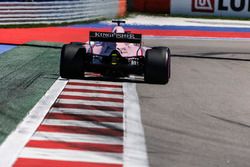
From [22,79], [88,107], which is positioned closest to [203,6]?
[22,79]

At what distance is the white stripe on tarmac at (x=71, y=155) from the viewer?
5188 mm

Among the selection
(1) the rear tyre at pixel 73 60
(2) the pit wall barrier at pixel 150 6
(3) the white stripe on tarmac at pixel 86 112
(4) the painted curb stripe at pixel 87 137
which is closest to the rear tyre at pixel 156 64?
(4) the painted curb stripe at pixel 87 137

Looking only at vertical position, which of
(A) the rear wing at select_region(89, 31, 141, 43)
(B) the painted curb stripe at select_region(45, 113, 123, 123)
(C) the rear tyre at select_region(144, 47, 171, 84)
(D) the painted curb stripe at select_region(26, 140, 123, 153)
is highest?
(A) the rear wing at select_region(89, 31, 141, 43)

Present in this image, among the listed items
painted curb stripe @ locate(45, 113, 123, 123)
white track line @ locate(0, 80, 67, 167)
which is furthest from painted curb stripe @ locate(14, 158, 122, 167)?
painted curb stripe @ locate(45, 113, 123, 123)

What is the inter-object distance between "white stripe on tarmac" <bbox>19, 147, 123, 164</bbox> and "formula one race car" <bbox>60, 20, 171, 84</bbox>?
373 cm

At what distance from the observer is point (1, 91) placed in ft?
27.5

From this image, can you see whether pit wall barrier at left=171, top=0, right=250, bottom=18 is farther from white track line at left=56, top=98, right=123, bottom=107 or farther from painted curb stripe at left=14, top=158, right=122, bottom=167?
painted curb stripe at left=14, top=158, right=122, bottom=167

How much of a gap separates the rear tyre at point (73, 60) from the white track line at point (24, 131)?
73 cm

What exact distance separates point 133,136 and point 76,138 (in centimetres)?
74

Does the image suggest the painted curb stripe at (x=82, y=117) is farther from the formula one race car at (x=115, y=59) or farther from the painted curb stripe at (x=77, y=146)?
the formula one race car at (x=115, y=59)

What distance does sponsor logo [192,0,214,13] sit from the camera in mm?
30728

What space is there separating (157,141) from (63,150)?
1229mm

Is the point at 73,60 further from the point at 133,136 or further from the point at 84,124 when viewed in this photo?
the point at 133,136

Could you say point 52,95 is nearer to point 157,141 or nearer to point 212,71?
point 157,141
